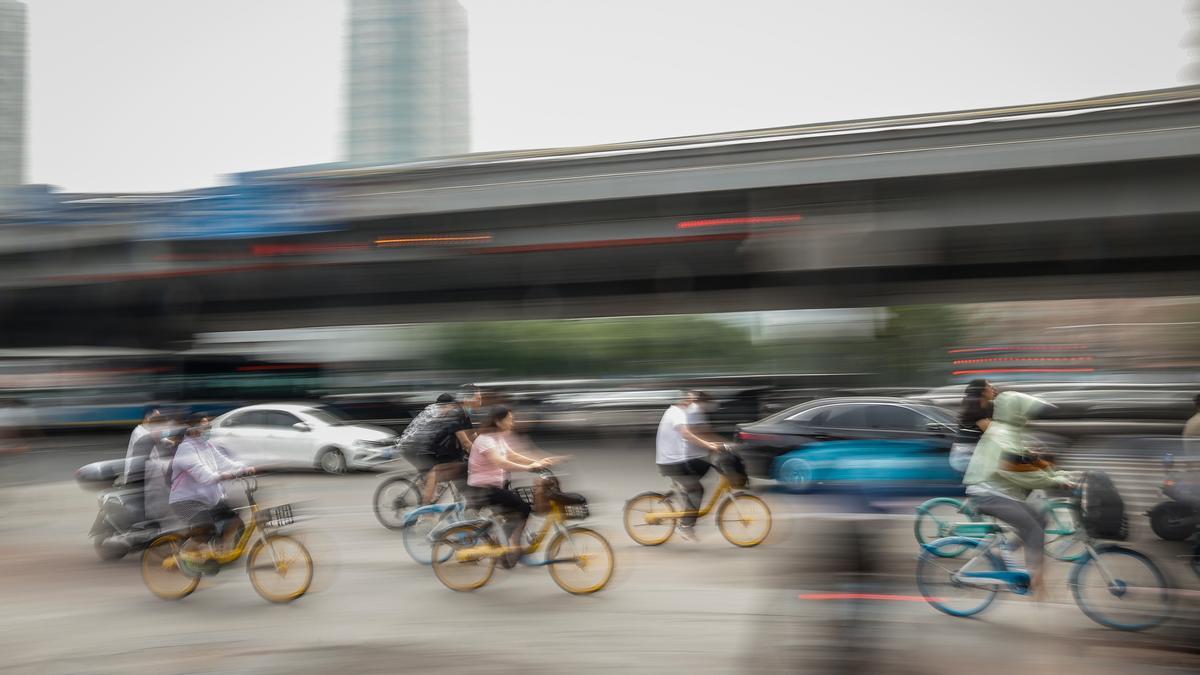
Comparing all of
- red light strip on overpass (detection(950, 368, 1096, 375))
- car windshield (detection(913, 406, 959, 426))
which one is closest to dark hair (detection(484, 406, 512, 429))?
car windshield (detection(913, 406, 959, 426))

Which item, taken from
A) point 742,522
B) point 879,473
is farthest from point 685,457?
point 879,473

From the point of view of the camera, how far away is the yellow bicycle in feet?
30.6

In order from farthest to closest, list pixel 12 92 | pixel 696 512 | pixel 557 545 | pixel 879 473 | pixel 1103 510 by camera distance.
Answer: pixel 12 92 → pixel 696 512 → pixel 557 545 → pixel 1103 510 → pixel 879 473

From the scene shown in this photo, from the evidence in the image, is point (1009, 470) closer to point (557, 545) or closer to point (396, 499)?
point (557, 545)

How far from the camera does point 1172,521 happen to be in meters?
5.55

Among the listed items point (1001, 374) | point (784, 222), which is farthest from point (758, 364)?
point (1001, 374)

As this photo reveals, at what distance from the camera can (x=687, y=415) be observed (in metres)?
9.81

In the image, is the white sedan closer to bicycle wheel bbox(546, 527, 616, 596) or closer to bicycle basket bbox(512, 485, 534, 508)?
bicycle basket bbox(512, 485, 534, 508)

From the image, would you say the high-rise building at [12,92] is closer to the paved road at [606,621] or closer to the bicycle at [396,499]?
the bicycle at [396,499]

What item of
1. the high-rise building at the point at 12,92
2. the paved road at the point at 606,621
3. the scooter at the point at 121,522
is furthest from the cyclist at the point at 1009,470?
the high-rise building at the point at 12,92

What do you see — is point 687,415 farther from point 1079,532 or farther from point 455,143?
point 455,143

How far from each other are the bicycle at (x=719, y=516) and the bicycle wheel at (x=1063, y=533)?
11.1 ft

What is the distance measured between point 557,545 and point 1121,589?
3970mm

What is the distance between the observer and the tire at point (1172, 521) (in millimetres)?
5418
